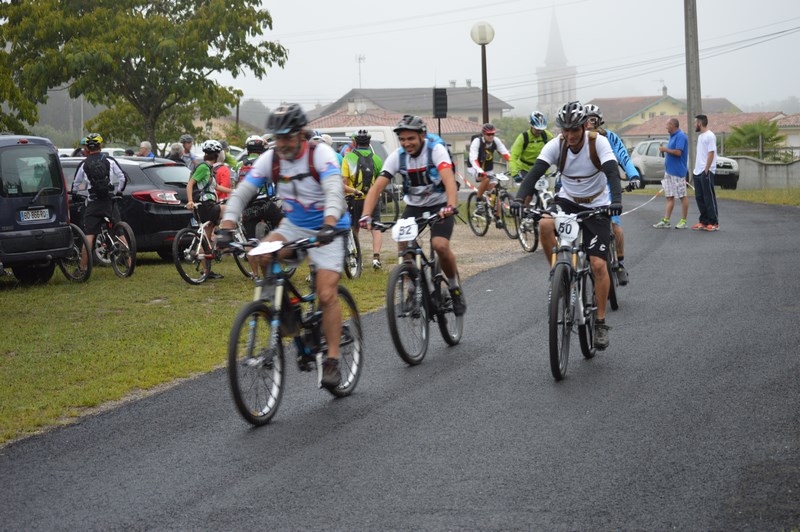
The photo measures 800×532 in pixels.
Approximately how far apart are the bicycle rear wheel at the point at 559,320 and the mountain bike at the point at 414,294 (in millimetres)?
1185

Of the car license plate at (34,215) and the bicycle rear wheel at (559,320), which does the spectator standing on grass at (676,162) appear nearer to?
the car license plate at (34,215)

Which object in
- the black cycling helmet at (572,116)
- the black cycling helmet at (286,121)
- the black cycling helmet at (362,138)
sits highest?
the black cycling helmet at (362,138)

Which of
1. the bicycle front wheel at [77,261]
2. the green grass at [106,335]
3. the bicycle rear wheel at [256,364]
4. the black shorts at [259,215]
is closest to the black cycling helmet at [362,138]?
the black shorts at [259,215]

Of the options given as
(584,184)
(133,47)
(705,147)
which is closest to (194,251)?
(584,184)

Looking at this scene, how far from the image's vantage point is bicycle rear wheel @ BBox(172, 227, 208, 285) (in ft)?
45.7

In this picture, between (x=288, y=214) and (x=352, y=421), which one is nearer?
(x=352, y=421)

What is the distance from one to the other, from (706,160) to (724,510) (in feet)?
48.7

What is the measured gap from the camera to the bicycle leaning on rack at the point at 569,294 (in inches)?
292

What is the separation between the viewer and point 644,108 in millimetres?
156500

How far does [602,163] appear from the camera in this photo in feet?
27.5

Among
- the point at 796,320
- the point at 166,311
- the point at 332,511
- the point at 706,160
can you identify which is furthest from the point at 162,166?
the point at 332,511

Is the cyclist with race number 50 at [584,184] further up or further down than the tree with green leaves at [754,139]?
further down

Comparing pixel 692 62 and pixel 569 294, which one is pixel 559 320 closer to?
pixel 569 294

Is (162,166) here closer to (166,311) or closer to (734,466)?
(166,311)
